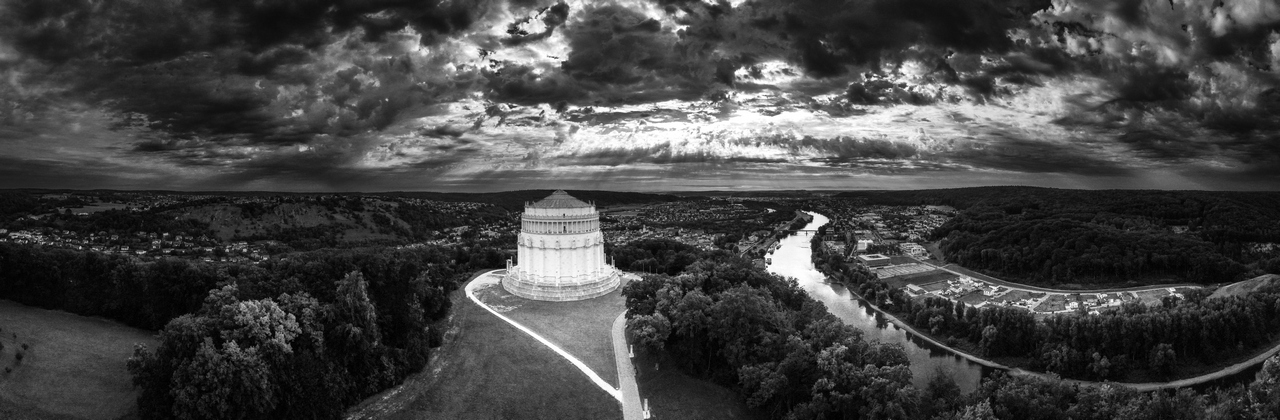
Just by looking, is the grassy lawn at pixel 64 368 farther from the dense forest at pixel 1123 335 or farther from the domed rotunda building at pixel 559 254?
the dense forest at pixel 1123 335

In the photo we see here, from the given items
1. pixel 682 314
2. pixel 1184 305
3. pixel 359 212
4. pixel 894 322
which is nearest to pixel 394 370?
pixel 682 314

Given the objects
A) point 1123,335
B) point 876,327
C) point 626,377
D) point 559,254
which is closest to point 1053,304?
point 876,327

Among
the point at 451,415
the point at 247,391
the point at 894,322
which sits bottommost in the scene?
the point at 894,322

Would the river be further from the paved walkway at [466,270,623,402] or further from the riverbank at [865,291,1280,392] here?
the paved walkway at [466,270,623,402]

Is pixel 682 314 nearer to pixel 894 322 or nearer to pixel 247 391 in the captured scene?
pixel 247 391

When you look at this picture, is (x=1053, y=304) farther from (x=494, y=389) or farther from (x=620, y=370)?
(x=494, y=389)

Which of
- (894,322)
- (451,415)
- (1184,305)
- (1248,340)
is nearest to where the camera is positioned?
(451,415)

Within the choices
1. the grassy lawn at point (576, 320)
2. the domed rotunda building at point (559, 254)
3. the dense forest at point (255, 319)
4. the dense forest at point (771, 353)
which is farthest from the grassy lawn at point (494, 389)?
the domed rotunda building at point (559, 254)
